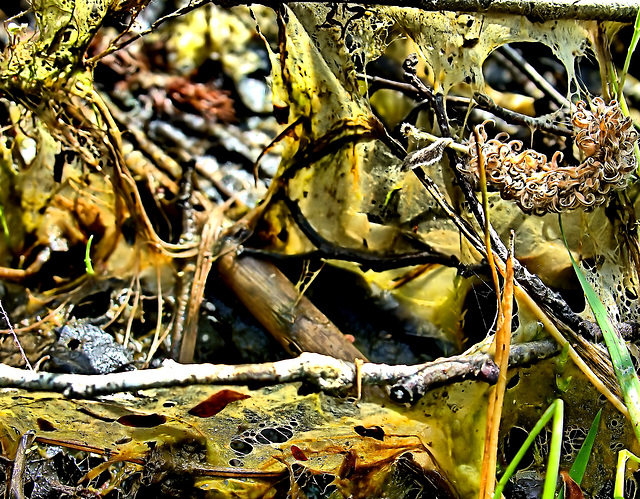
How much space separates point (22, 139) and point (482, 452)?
4.88ft

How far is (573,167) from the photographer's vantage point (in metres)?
1.01

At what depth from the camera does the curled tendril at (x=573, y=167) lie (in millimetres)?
1001

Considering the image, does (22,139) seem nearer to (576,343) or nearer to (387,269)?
(387,269)

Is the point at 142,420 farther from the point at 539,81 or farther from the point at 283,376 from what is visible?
the point at 539,81

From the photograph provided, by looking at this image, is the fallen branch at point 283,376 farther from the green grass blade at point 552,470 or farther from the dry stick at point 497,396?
the green grass blade at point 552,470

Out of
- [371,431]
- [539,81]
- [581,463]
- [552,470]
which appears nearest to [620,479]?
[581,463]

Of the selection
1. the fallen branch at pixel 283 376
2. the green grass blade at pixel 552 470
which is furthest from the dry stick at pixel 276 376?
the green grass blade at pixel 552 470

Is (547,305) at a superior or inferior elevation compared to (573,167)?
inferior

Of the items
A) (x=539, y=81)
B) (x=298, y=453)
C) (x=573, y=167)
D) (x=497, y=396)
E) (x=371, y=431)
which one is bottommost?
(x=298, y=453)

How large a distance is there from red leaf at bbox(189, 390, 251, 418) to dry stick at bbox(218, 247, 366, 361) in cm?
38

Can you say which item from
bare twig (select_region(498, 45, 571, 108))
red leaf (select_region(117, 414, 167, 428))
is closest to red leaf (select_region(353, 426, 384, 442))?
red leaf (select_region(117, 414, 167, 428))

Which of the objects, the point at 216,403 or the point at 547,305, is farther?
the point at 547,305

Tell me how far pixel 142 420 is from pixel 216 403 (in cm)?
16

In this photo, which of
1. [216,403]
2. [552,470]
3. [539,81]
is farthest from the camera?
[539,81]
